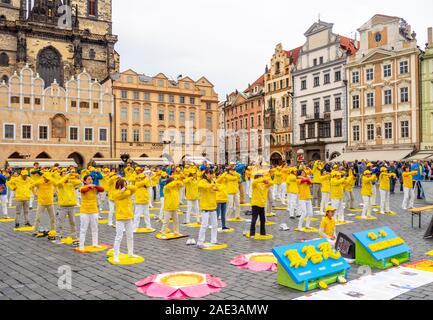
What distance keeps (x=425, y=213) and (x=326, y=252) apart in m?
11.8

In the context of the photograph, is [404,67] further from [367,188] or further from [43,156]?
[43,156]

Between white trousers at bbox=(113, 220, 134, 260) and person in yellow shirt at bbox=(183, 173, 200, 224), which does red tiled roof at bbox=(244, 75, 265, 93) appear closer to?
person in yellow shirt at bbox=(183, 173, 200, 224)

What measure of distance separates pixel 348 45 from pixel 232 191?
44.1m

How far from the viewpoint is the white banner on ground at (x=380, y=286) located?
7.08 metres

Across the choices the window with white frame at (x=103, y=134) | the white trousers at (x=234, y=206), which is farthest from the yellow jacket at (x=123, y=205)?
the window with white frame at (x=103, y=134)

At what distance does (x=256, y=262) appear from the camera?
9.30m

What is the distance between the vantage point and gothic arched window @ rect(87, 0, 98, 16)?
71312 millimetres

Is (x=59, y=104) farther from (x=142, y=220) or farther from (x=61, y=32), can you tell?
(x=142, y=220)

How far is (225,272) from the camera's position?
876 cm

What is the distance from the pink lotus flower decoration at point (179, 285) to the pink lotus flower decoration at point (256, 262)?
50.2 inches

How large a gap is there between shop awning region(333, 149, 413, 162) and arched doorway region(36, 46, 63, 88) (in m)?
43.7

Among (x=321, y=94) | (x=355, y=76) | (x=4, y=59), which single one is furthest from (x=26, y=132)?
(x=355, y=76)

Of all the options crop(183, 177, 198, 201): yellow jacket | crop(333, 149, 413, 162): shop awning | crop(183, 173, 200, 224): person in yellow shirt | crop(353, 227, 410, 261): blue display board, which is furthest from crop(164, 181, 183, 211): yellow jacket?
crop(333, 149, 413, 162): shop awning
